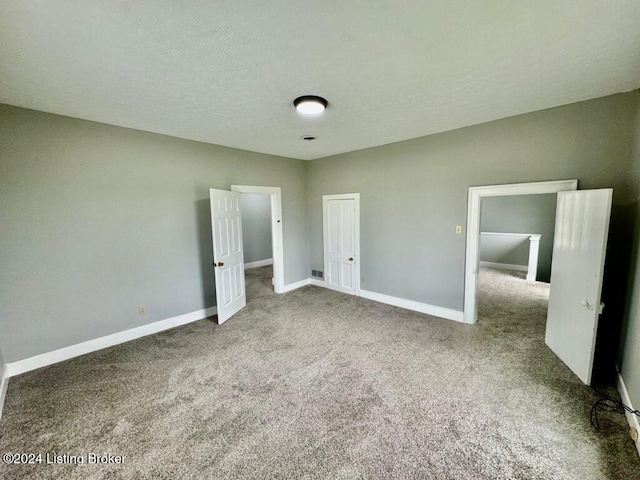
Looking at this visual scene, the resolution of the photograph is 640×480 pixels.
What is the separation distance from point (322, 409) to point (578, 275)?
8.51 feet

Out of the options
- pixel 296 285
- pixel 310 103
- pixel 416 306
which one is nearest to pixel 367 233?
pixel 416 306

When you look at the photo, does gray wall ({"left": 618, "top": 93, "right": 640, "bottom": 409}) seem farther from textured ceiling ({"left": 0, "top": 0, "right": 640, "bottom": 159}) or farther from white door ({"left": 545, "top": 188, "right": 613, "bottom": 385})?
textured ceiling ({"left": 0, "top": 0, "right": 640, "bottom": 159})

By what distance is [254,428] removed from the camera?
1.93 m

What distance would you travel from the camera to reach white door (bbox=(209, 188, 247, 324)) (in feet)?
12.0

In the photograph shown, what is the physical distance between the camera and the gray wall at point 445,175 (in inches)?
101

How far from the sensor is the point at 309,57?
1788 millimetres

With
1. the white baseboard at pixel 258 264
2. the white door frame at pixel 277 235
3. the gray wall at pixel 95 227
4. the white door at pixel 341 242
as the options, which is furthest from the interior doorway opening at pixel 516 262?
the white baseboard at pixel 258 264

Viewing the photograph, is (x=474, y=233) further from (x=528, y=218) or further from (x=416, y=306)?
(x=528, y=218)

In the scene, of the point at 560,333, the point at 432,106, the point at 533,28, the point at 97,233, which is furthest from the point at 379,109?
the point at 97,233

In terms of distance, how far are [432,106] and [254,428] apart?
3376 mm

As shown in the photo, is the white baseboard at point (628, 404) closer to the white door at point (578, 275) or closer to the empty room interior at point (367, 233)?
the empty room interior at point (367, 233)

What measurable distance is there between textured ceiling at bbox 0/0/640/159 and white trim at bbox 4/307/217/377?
2581 mm

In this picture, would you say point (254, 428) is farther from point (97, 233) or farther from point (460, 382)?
point (97, 233)

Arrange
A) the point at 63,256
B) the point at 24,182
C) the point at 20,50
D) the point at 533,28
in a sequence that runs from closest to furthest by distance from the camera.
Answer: the point at 533,28 → the point at 20,50 → the point at 24,182 → the point at 63,256
